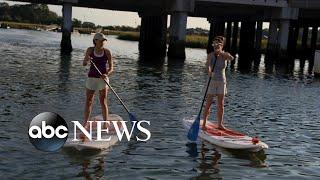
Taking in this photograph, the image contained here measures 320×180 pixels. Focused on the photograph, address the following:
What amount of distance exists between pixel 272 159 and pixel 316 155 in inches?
59.7

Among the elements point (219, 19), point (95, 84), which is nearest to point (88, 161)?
point (95, 84)

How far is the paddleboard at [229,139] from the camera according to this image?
11914 millimetres

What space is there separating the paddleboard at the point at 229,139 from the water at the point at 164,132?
0.61ft

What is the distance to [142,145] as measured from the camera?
480 inches

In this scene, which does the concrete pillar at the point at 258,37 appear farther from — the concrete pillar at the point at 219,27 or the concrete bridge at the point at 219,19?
the concrete pillar at the point at 219,27

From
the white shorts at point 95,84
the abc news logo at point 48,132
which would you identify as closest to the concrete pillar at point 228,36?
the white shorts at point 95,84

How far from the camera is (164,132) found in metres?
14.0

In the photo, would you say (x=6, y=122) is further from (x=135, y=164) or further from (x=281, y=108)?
(x=281, y=108)

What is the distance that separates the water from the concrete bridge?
29.7 meters

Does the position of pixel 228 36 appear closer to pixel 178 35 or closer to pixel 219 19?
pixel 219 19

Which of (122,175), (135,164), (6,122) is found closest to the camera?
(122,175)

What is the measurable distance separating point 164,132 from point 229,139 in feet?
7.45

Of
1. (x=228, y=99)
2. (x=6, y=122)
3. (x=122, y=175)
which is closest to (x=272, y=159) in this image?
(x=122, y=175)

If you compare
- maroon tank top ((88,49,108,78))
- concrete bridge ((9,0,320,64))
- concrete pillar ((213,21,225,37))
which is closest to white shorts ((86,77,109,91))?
maroon tank top ((88,49,108,78))
